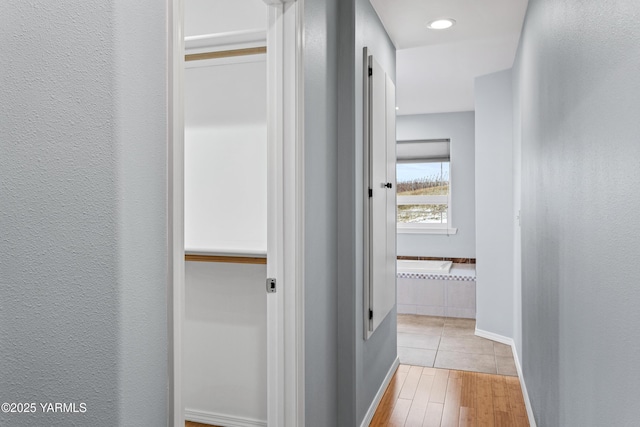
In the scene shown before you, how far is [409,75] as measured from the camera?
4.50m

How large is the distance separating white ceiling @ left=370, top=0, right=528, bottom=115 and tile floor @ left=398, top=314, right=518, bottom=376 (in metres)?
2.49

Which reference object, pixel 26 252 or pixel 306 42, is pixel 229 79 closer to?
pixel 306 42

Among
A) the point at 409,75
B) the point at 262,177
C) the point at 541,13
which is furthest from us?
the point at 409,75

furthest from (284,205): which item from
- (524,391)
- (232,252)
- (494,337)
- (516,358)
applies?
(494,337)

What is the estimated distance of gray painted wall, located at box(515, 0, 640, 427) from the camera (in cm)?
93

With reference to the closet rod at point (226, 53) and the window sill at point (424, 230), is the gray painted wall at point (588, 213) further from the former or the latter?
the window sill at point (424, 230)

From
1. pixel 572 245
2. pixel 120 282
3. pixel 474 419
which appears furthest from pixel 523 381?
pixel 120 282

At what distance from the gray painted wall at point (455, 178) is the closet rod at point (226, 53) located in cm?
428

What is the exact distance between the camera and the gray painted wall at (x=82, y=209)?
738 millimetres

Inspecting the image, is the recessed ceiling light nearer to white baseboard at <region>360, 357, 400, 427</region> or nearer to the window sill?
white baseboard at <region>360, 357, 400, 427</region>

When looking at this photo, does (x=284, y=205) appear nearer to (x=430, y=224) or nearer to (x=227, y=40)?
(x=227, y=40)

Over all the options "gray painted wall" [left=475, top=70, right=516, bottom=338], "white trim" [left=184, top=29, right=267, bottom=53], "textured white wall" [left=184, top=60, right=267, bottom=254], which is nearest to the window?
"gray painted wall" [left=475, top=70, right=516, bottom=338]

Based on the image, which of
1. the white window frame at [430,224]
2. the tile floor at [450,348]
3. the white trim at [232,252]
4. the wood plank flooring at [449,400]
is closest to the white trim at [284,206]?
the white trim at [232,252]

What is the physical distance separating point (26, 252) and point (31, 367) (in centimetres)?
19
